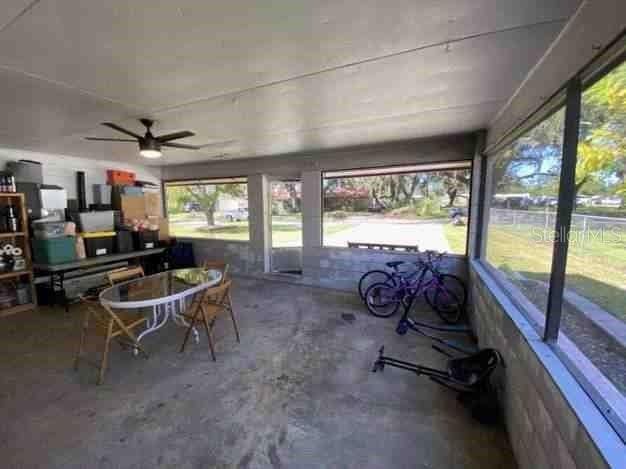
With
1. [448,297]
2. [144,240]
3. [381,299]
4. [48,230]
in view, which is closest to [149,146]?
[48,230]

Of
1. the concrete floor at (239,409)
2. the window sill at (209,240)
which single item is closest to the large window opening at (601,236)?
the concrete floor at (239,409)

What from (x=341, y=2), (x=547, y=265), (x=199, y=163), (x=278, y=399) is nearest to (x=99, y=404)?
(x=278, y=399)

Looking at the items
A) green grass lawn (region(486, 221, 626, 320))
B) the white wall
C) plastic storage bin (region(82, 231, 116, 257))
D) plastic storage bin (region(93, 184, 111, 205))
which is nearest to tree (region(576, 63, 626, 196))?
green grass lawn (region(486, 221, 626, 320))

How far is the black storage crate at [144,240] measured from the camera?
488 centimetres

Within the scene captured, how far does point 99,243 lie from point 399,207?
486 centimetres

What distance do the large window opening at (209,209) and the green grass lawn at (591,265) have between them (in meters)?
4.52

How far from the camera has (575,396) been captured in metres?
1.03

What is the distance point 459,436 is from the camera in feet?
5.54

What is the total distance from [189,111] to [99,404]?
2429mm

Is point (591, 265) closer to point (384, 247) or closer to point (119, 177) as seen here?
point (384, 247)

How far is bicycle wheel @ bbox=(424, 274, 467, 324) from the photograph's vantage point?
11.2 ft

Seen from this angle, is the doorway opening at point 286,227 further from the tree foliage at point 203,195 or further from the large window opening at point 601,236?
the large window opening at point 601,236

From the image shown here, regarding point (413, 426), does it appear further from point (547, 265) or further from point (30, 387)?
point (30, 387)

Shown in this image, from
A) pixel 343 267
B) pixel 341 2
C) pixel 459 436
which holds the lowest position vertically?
pixel 459 436
